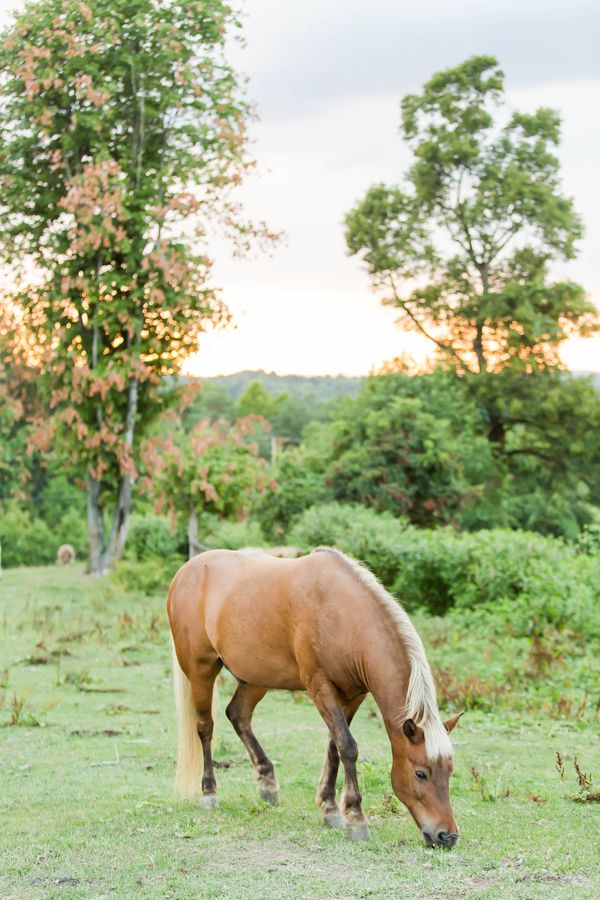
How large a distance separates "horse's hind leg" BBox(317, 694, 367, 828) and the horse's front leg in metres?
0.13

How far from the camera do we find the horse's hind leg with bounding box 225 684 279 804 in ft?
19.9

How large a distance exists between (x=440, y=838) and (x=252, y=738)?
1590mm

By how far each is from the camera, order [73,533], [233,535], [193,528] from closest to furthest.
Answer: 1. [193,528]
2. [233,535]
3. [73,533]

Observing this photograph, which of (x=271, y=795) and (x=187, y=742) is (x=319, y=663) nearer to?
(x=271, y=795)

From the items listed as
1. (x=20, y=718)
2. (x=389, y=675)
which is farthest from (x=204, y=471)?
(x=389, y=675)

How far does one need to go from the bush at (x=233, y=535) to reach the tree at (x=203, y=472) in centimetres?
235

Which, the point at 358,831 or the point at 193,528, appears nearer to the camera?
the point at 358,831

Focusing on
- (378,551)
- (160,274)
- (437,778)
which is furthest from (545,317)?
(437,778)

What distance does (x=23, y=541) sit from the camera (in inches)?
1374

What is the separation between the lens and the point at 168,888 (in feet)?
14.8

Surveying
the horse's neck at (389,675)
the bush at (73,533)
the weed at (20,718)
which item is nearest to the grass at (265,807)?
the weed at (20,718)

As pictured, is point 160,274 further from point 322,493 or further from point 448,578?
point 448,578

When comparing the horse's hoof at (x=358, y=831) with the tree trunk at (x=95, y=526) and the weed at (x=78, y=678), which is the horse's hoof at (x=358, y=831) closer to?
the weed at (x=78, y=678)

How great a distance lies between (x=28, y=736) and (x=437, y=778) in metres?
4.45
